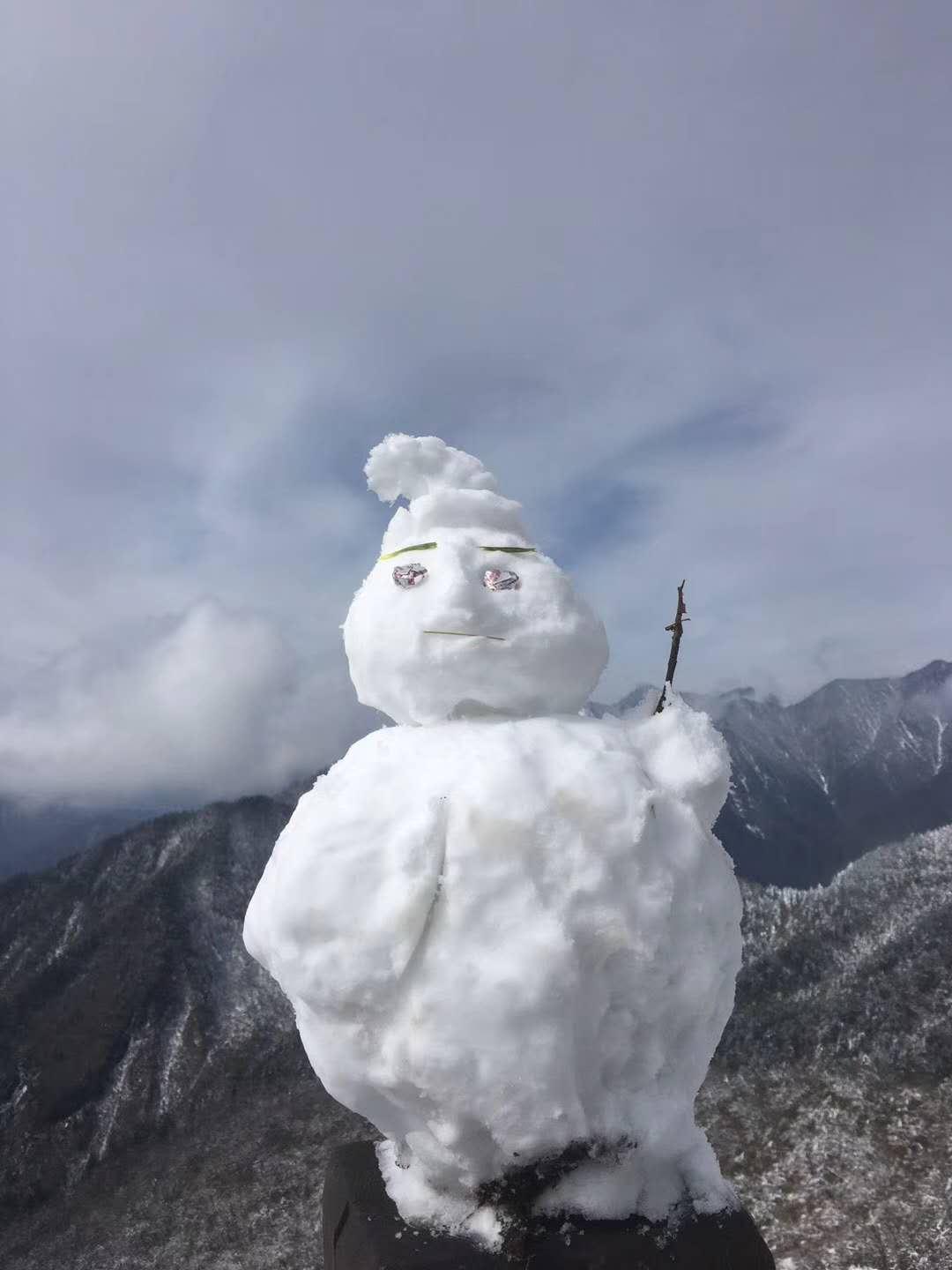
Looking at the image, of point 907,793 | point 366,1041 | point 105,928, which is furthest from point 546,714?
point 907,793

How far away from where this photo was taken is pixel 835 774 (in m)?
157

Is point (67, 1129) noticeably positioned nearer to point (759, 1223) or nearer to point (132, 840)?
point (759, 1223)

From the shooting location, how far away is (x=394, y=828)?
327 centimetres

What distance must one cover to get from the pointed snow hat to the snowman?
1.07 feet

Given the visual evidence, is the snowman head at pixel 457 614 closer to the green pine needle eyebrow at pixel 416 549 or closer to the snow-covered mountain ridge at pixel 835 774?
the green pine needle eyebrow at pixel 416 549

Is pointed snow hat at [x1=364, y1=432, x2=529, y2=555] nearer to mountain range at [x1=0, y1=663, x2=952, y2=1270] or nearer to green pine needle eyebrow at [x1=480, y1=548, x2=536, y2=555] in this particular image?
green pine needle eyebrow at [x1=480, y1=548, x2=536, y2=555]

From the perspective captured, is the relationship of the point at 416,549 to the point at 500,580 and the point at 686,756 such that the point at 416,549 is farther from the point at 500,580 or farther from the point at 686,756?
the point at 686,756

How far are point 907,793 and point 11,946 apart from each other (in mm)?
152180

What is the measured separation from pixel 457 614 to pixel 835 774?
174 metres

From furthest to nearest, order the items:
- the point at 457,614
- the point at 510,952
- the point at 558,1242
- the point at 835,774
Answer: the point at 835,774
the point at 457,614
the point at 558,1242
the point at 510,952

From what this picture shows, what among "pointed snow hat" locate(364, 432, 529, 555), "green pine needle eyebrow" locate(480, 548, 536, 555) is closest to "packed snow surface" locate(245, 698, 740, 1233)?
"green pine needle eyebrow" locate(480, 548, 536, 555)

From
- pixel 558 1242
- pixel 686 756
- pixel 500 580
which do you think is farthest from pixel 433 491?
pixel 558 1242

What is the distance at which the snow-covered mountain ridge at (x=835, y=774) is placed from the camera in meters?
113

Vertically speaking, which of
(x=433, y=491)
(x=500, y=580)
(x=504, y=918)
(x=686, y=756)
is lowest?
(x=504, y=918)
